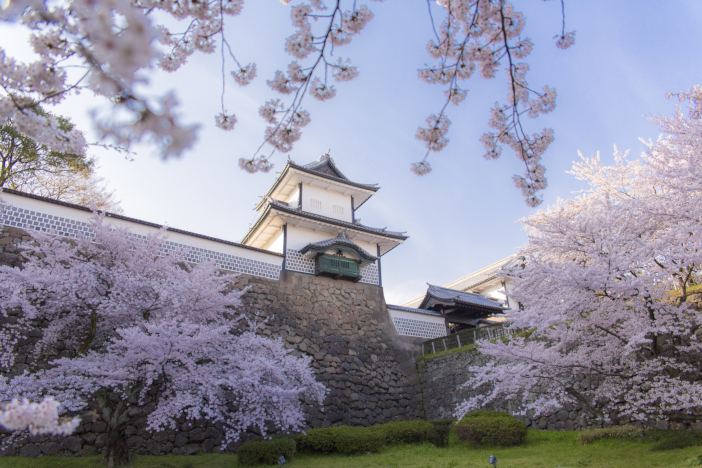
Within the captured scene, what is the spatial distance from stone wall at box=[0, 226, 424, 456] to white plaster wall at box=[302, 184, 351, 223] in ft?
10.1

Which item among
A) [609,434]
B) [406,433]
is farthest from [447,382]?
[609,434]

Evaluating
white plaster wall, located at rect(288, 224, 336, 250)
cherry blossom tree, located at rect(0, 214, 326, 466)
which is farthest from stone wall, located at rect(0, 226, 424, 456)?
cherry blossom tree, located at rect(0, 214, 326, 466)

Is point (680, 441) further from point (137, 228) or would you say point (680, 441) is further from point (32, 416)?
point (137, 228)

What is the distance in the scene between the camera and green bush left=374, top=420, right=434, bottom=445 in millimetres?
9484

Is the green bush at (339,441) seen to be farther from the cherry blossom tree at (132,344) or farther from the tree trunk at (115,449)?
A: the tree trunk at (115,449)

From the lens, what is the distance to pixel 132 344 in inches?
252

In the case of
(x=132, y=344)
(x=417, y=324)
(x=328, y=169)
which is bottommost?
(x=132, y=344)

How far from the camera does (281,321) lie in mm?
12195

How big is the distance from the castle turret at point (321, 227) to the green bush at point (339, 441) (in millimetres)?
5745

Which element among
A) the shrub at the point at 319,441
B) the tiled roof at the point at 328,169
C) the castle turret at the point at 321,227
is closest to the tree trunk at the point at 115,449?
the shrub at the point at 319,441

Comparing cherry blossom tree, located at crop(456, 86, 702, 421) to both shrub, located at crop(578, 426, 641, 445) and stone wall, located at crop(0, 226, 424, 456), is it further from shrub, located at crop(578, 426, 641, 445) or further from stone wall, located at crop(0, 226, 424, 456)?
stone wall, located at crop(0, 226, 424, 456)

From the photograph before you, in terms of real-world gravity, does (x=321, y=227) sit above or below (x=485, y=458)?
above

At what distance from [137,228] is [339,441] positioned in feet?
25.1

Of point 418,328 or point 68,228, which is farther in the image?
point 418,328
